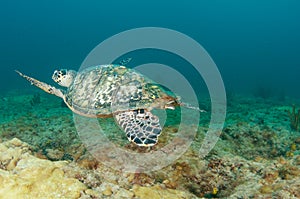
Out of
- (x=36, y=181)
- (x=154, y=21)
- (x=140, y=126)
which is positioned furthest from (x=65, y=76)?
(x=154, y=21)

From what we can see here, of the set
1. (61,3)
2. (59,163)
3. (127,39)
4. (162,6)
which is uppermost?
(162,6)

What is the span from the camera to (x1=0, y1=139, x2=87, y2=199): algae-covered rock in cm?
186

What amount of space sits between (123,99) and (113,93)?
25cm

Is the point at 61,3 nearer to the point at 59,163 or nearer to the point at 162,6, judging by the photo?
the point at 162,6

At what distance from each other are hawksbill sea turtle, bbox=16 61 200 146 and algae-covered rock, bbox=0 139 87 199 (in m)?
1.23

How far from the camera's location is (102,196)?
194 centimetres

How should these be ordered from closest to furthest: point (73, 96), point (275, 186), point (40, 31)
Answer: point (275, 186) < point (73, 96) < point (40, 31)

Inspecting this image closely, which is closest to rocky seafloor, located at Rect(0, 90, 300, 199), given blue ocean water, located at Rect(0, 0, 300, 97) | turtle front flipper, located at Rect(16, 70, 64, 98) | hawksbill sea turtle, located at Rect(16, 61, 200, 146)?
hawksbill sea turtle, located at Rect(16, 61, 200, 146)

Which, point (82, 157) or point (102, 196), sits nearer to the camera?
point (102, 196)

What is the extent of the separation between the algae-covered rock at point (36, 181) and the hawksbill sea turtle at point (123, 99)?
1.23 m

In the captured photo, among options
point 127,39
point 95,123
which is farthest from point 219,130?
point 127,39

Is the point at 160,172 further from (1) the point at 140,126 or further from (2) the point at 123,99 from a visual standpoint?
(2) the point at 123,99

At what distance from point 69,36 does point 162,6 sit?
61745mm

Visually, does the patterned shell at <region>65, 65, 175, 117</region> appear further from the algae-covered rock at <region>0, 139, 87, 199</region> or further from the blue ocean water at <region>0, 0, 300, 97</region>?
the blue ocean water at <region>0, 0, 300, 97</region>
